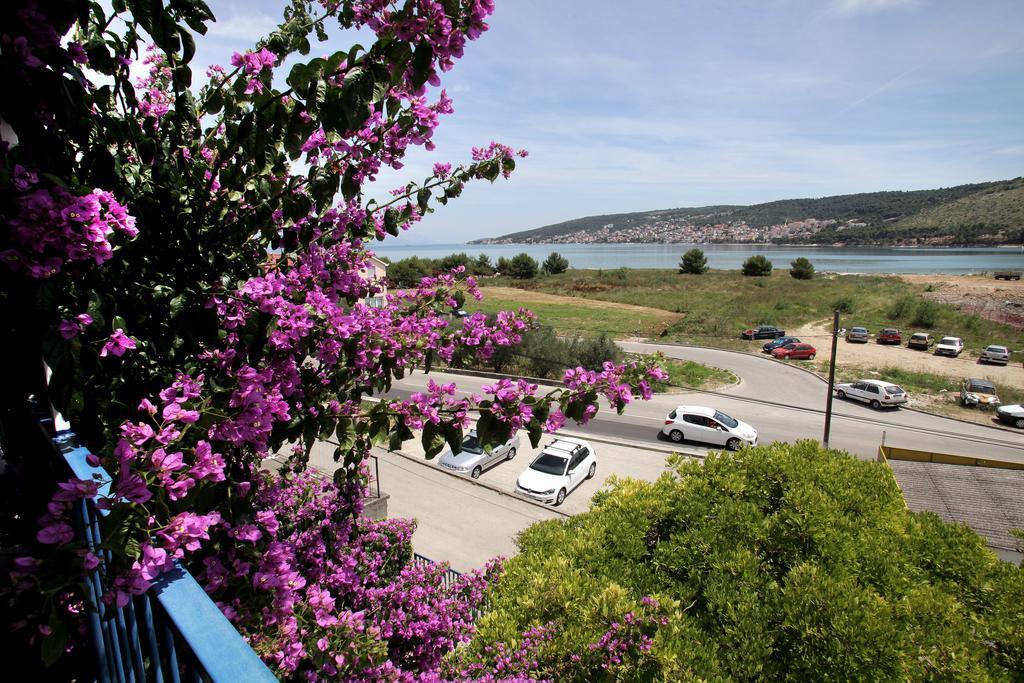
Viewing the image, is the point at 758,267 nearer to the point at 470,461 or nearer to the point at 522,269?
the point at 522,269

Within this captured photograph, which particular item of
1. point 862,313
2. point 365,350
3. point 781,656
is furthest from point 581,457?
point 862,313

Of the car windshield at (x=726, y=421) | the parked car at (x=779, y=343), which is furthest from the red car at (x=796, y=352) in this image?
the car windshield at (x=726, y=421)

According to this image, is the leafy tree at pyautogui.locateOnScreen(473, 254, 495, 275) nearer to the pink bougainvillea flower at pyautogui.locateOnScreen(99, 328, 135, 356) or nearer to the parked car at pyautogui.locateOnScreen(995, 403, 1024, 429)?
the pink bougainvillea flower at pyautogui.locateOnScreen(99, 328, 135, 356)

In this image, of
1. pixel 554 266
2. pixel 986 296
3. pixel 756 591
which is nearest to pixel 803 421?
pixel 756 591

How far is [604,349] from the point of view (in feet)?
98.0

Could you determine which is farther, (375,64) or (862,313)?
(862,313)

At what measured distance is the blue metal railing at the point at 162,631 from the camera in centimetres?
114

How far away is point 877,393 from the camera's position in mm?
26562

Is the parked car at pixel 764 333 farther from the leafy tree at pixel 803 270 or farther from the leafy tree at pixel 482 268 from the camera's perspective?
the leafy tree at pixel 803 270

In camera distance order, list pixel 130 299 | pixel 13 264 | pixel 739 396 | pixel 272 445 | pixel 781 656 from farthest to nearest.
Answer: pixel 739 396, pixel 781 656, pixel 272 445, pixel 130 299, pixel 13 264

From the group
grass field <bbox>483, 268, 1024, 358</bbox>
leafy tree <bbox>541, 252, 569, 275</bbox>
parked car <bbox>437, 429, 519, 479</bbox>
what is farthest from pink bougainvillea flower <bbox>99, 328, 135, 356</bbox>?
leafy tree <bbox>541, 252, 569, 275</bbox>

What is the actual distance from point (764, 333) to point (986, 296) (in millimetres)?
31759

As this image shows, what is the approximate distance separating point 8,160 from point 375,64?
1.16 m

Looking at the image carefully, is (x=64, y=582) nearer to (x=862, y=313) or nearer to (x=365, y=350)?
(x=365, y=350)
